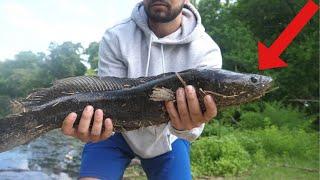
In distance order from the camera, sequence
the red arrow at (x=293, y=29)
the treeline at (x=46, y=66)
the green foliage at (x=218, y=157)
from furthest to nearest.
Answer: the treeline at (x=46, y=66)
the red arrow at (x=293, y=29)
the green foliage at (x=218, y=157)

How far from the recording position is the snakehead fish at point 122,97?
3.58 metres

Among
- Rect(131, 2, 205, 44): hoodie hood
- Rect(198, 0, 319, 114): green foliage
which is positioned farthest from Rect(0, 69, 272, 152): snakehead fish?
Rect(198, 0, 319, 114): green foliage

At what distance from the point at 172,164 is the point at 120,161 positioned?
17.5 inches

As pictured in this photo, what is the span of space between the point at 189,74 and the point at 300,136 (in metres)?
11.4

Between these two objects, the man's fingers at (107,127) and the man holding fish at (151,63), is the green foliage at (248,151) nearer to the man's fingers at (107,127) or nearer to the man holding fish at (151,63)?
the man holding fish at (151,63)

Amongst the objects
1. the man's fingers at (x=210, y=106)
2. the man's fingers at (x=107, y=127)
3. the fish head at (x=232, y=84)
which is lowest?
the man's fingers at (x=107, y=127)

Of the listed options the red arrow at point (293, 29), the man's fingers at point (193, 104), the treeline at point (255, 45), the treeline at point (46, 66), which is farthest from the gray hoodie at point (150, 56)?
the treeline at point (46, 66)

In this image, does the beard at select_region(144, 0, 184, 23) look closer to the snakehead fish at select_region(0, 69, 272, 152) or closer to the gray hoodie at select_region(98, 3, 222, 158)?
the gray hoodie at select_region(98, 3, 222, 158)

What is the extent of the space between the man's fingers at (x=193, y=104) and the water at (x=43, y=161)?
6.72 m

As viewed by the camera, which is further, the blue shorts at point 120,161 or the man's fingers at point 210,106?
the blue shorts at point 120,161

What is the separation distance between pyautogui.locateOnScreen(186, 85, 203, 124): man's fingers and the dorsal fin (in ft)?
0.94

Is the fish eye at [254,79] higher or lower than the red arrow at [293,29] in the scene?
higher

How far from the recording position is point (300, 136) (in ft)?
47.0

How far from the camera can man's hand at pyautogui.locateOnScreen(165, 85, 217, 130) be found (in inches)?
141
